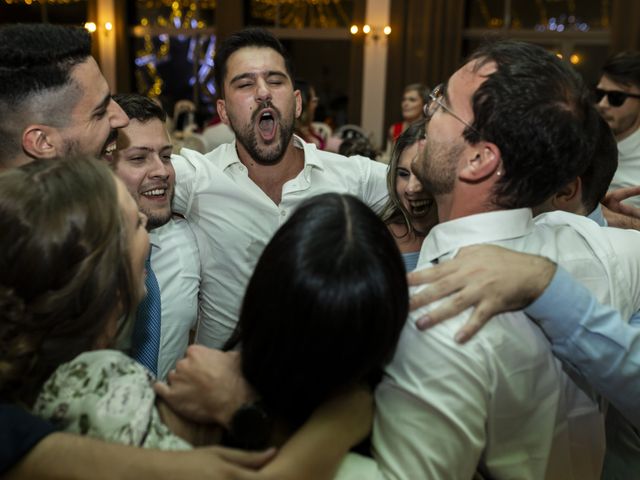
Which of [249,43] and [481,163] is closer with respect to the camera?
[481,163]

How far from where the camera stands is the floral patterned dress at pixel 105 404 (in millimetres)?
883

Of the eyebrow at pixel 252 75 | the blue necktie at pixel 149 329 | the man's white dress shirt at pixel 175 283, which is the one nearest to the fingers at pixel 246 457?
the blue necktie at pixel 149 329

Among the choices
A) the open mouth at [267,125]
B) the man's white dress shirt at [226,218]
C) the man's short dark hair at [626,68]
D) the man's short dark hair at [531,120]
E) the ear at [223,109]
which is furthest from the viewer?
the man's short dark hair at [626,68]

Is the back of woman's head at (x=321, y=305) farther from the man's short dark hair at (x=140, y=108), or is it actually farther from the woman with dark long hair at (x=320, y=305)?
the man's short dark hair at (x=140, y=108)

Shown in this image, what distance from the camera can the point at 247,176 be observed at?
2.21 m

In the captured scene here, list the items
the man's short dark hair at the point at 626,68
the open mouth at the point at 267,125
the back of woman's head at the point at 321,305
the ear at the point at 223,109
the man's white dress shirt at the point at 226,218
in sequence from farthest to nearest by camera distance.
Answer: the man's short dark hair at the point at 626,68 → the ear at the point at 223,109 → the open mouth at the point at 267,125 → the man's white dress shirt at the point at 226,218 → the back of woman's head at the point at 321,305

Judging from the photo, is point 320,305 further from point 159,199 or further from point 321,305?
point 159,199

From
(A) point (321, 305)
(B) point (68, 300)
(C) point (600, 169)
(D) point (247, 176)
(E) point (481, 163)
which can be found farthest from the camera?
(D) point (247, 176)

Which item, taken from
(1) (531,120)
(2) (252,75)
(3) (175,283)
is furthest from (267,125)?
(1) (531,120)

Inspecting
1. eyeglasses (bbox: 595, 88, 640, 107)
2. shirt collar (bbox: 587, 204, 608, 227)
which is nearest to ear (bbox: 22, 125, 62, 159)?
shirt collar (bbox: 587, 204, 608, 227)

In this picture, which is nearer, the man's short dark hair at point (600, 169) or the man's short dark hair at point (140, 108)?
the man's short dark hair at point (600, 169)

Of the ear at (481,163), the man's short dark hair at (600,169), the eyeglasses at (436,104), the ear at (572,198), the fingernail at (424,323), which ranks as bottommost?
the fingernail at (424,323)

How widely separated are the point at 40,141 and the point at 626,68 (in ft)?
10.4

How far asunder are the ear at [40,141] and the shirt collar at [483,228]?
98 centimetres
